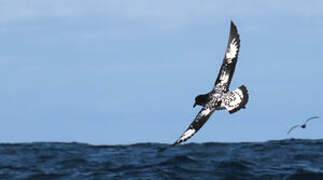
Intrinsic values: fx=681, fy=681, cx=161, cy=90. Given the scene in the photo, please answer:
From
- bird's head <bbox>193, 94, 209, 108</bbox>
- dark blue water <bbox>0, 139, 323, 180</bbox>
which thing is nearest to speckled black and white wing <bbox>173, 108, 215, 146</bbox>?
bird's head <bbox>193, 94, 209, 108</bbox>

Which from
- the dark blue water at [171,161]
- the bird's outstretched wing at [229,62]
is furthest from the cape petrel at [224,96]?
the dark blue water at [171,161]

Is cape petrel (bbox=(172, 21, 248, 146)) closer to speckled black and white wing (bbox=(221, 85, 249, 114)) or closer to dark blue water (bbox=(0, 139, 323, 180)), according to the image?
speckled black and white wing (bbox=(221, 85, 249, 114))

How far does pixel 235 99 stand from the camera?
45.2ft

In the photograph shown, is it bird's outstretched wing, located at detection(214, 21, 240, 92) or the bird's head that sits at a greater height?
bird's outstretched wing, located at detection(214, 21, 240, 92)

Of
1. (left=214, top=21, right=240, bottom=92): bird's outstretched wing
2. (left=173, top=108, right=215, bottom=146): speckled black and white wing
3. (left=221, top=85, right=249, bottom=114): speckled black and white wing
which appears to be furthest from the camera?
(left=214, top=21, right=240, bottom=92): bird's outstretched wing

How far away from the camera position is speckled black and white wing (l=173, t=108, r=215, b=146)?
44.7ft

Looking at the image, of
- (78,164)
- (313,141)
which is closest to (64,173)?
(78,164)

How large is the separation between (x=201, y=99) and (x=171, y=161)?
390 cm

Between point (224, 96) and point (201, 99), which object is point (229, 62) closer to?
point (224, 96)

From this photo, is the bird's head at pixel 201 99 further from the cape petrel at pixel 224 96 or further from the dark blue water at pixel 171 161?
the dark blue water at pixel 171 161

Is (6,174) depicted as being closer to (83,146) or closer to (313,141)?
(83,146)

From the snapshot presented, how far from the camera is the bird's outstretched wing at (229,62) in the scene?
14.5 metres

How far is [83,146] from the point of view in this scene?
23.2 metres

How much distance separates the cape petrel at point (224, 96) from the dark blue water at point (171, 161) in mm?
2080
